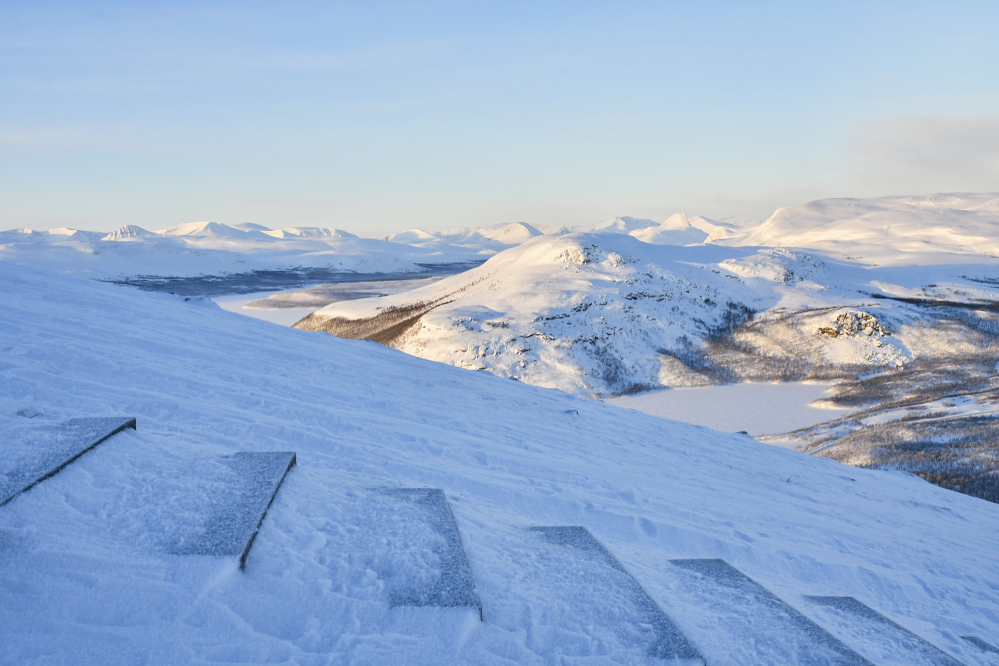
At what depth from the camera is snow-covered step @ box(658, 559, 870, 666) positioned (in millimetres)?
2605

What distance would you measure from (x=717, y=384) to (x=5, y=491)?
29.6 metres

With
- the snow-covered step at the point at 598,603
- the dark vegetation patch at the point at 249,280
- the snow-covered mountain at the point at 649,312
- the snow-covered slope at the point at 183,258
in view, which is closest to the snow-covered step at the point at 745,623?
the snow-covered step at the point at 598,603

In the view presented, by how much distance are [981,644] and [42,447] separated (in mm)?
5757

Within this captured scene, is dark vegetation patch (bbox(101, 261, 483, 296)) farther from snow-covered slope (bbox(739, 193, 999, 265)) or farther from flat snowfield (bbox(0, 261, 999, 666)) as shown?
flat snowfield (bbox(0, 261, 999, 666))

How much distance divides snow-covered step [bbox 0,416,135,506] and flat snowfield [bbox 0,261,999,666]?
67 mm

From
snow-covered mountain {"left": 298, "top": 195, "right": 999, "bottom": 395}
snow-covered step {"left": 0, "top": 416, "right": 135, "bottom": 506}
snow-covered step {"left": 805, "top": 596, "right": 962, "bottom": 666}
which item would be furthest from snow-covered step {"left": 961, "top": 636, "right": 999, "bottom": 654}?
snow-covered mountain {"left": 298, "top": 195, "right": 999, "bottom": 395}

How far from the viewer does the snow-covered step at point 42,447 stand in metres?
2.69

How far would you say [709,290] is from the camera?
133 feet

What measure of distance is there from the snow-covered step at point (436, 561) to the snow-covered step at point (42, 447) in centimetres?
159

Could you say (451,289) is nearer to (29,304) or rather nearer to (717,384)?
(717,384)

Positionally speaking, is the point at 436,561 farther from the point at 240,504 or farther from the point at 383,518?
the point at 240,504

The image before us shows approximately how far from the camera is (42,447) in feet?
10.00

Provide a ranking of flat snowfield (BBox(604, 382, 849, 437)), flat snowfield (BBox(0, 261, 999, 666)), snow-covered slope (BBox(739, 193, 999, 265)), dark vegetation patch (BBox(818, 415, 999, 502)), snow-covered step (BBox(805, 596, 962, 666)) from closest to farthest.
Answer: flat snowfield (BBox(0, 261, 999, 666)) → snow-covered step (BBox(805, 596, 962, 666)) → dark vegetation patch (BBox(818, 415, 999, 502)) → flat snowfield (BBox(604, 382, 849, 437)) → snow-covered slope (BBox(739, 193, 999, 265))

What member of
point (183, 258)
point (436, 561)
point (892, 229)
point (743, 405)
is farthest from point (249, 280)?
point (892, 229)
